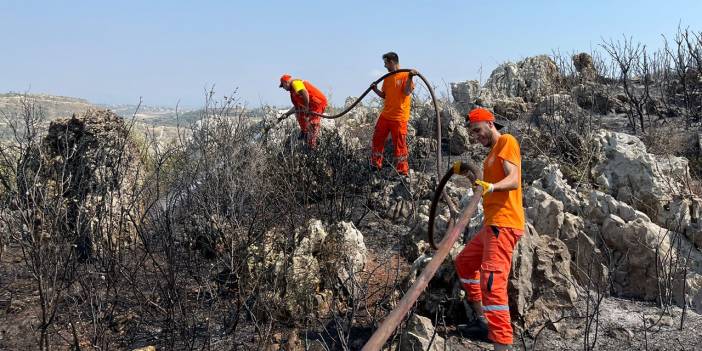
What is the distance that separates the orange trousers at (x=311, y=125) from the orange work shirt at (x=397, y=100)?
1.05 metres

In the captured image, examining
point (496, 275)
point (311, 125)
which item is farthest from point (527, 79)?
point (496, 275)

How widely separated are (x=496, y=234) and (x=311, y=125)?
163 inches

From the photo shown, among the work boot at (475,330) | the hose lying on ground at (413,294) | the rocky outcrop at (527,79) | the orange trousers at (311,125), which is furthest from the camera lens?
the rocky outcrop at (527,79)

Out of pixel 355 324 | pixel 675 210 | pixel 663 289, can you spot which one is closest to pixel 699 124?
pixel 675 210

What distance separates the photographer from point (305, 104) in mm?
7152

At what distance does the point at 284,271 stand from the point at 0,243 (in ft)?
7.40

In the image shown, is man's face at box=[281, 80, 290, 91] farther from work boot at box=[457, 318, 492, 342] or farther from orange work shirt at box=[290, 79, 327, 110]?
work boot at box=[457, 318, 492, 342]

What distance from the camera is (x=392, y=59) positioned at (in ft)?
20.9

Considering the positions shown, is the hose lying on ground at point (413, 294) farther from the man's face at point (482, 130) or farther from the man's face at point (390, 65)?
the man's face at point (390, 65)

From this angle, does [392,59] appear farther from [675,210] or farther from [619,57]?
[619,57]

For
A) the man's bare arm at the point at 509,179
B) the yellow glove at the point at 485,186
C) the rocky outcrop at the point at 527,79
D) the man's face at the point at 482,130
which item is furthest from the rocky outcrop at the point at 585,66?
the yellow glove at the point at 485,186

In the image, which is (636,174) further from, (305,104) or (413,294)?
(413,294)

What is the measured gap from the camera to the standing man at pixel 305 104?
701cm

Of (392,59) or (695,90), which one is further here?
(695,90)
